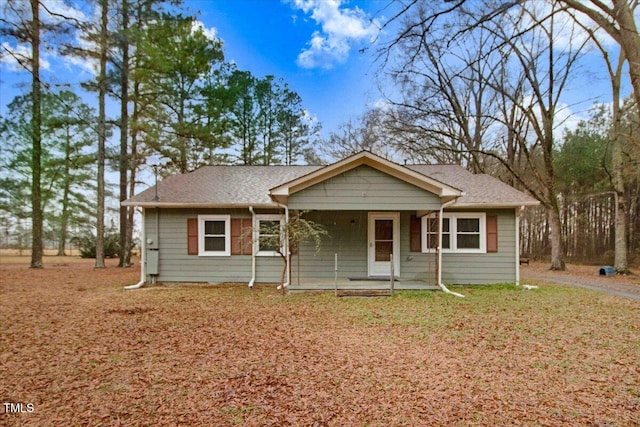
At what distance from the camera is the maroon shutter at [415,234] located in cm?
1077

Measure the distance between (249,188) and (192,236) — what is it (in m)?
2.41

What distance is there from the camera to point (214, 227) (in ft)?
36.1

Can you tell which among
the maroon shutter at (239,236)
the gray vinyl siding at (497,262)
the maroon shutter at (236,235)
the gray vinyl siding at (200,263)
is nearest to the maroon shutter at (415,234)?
the gray vinyl siding at (497,262)

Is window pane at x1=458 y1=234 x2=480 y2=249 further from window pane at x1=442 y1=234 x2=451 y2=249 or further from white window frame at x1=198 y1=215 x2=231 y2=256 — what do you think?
white window frame at x1=198 y1=215 x2=231 y2=256

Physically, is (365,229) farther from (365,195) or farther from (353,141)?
(353,141)

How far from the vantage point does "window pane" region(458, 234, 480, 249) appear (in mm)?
10805

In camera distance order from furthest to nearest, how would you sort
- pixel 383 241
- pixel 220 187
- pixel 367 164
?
1. pixel 220 187
2. pixel 383 241
3. pixel 367 164

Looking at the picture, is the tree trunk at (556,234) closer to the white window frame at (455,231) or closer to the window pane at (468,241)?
the white window frame at (455,231)

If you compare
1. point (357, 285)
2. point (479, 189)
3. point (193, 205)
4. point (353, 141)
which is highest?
point (353, 141)

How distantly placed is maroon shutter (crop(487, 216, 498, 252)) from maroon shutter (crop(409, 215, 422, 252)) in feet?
6.85

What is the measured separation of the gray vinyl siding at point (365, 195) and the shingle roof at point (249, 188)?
5.44ft

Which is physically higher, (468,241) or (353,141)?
(353,141)

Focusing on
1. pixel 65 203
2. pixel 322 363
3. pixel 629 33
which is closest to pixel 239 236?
pixel 322 363

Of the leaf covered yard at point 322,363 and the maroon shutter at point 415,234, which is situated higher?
the maroon shutter at point 415,234
